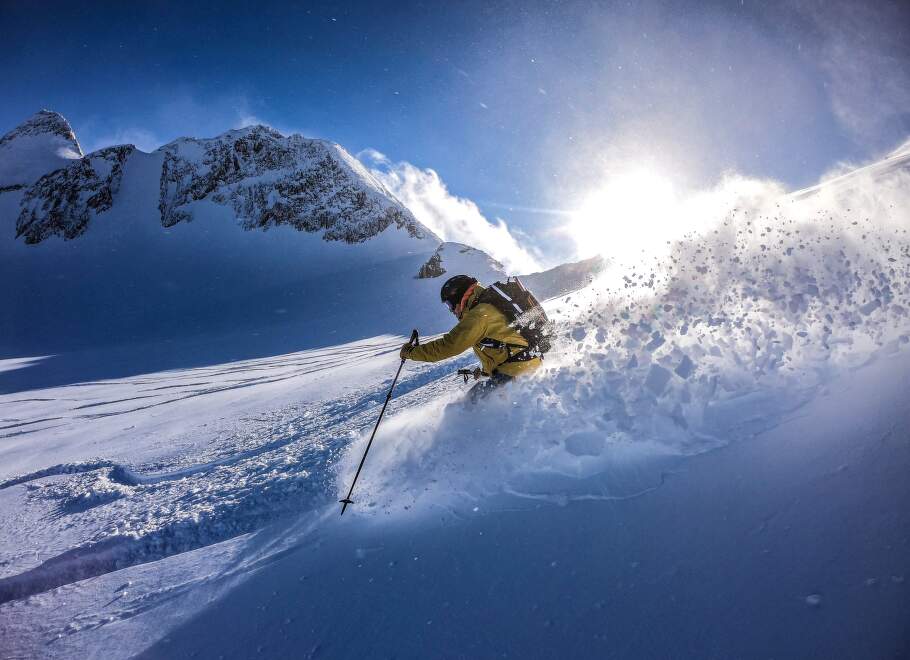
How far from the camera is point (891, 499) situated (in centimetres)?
188

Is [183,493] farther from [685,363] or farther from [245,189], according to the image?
[245,189]

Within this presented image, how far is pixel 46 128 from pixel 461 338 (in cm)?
14716

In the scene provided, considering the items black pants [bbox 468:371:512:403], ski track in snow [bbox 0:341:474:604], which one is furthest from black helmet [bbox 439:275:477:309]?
ski track in snow [bbox 0:341:474:604]

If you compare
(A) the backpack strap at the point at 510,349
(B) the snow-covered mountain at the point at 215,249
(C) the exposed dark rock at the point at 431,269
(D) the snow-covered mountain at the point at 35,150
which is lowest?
(A) the backpack strap at the point at 510,349

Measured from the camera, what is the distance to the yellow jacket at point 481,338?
160 inches

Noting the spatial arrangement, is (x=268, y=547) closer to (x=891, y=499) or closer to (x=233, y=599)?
(x=233, y=599)

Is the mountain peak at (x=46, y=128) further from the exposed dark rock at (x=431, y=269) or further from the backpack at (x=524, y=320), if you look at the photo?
the backpack at (x=524, y=320)

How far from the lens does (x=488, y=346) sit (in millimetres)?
4238

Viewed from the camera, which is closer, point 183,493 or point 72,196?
point 183,493

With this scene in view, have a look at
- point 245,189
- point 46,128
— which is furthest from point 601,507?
point 46,128

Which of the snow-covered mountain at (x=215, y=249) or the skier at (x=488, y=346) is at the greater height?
the snow-covered mountain at (x=215, y=249)

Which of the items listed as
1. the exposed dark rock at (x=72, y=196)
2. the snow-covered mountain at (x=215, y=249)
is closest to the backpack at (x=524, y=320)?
the snow-covered mountain at (x=215, y=249)

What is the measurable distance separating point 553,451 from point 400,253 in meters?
61.0

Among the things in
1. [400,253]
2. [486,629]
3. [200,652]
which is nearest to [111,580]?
[200,652]
